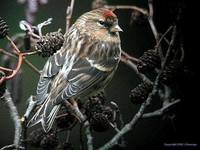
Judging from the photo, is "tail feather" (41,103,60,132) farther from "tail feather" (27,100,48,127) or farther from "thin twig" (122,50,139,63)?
"thin twig" (122,50,139,63)

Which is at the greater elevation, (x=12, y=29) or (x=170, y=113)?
(x=12, y=29)

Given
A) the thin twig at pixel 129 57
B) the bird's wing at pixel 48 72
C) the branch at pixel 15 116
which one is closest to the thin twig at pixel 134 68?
the thin twig at pixel 129 57

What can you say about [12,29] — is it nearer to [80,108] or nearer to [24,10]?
[24,10]

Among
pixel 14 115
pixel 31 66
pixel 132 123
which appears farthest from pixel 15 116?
pixel 132 123

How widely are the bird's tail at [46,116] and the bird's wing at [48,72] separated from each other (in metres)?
0.02

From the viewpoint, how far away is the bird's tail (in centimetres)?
85

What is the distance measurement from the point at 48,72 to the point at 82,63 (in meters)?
0.08

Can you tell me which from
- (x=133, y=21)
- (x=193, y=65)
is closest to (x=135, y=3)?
(x=133, y=21)

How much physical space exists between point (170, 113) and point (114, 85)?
0.13 m

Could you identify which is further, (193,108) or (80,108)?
(193,108)

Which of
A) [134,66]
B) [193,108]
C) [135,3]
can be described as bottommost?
[193,108]

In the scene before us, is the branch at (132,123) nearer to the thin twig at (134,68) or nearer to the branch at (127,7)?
the thin twig at (134,68)

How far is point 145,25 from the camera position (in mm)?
973

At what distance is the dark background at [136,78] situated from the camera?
0.95m
